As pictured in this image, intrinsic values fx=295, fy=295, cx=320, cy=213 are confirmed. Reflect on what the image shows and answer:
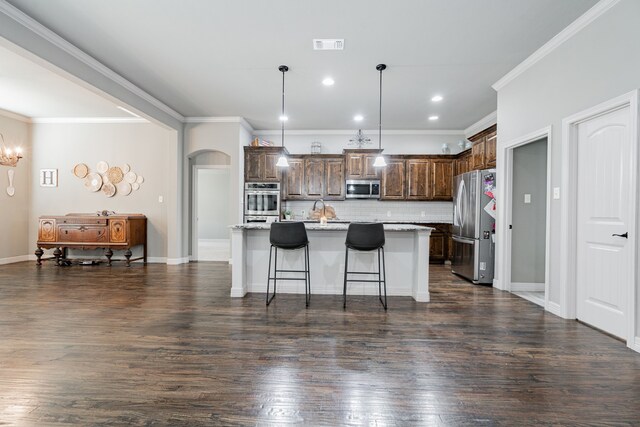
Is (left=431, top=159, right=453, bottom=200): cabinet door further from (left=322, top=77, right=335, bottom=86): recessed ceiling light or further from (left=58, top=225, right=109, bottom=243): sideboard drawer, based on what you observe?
(left=58, top=225, right=109, bottom=243): sideboard drawer

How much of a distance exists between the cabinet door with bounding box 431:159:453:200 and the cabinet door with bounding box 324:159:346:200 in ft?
6.65

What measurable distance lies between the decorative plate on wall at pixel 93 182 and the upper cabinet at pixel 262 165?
10.3 feet

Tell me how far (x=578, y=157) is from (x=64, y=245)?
818 cm

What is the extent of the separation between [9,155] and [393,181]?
7887mm

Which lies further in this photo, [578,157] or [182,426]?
[578,157]

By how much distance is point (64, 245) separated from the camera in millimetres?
5719

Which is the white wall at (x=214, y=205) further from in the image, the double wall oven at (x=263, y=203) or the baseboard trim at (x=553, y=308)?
the baseboard trim at (x=553, y=308)

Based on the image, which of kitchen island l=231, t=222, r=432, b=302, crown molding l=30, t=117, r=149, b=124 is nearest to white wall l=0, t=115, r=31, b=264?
crown molding l=30, t=117, r=149, b=124

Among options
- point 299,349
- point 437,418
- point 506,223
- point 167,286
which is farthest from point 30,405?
point 506,223

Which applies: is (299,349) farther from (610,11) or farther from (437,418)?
(610,11)

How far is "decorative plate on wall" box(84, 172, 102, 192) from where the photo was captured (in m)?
6.34

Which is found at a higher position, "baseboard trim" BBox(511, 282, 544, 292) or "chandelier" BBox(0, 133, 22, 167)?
"chandelier" BBox(0, 133, 22, 167)

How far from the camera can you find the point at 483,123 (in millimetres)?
6109

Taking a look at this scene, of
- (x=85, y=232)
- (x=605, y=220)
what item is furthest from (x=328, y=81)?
(x=85, y=232)
